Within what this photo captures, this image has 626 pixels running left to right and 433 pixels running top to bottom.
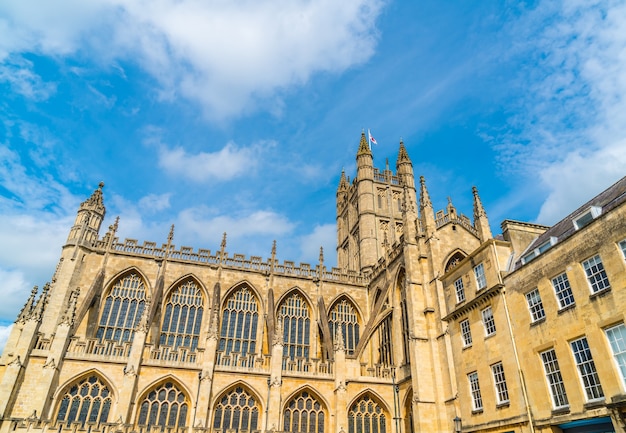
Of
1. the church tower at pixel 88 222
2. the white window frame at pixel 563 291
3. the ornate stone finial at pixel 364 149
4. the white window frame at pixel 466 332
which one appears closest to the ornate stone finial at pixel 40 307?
the church tower at pixel 88 222

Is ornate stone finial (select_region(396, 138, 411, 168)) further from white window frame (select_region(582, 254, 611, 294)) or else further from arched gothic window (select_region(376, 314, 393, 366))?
white window frame (select_region(582, 254, 611, 294))

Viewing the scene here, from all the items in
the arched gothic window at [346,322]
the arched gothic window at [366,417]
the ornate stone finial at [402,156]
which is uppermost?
the ornate stone finial at [402,156]

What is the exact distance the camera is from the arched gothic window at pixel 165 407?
66.2 feet

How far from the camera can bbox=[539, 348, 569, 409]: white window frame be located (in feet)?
43.7

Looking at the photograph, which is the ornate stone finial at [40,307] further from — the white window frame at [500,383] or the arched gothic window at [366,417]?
the white window frame at [500,383]

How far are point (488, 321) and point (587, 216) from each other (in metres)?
5.36

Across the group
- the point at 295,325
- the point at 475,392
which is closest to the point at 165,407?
the point at 295,325


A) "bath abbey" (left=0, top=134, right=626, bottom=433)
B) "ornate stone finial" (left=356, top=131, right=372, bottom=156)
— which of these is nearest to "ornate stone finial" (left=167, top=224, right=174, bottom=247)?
"bath abbey" (left=0, top=134, right=626, bottom=433)

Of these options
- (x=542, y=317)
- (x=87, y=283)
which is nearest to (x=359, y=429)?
(x=542, y=317)

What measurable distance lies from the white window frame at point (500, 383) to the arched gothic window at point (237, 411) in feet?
37.7

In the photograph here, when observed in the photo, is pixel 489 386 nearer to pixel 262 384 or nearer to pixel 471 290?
pixel 471 290

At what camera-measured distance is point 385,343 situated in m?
26.7

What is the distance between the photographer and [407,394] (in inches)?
882

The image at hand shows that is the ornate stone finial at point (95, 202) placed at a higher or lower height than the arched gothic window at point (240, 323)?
higher
